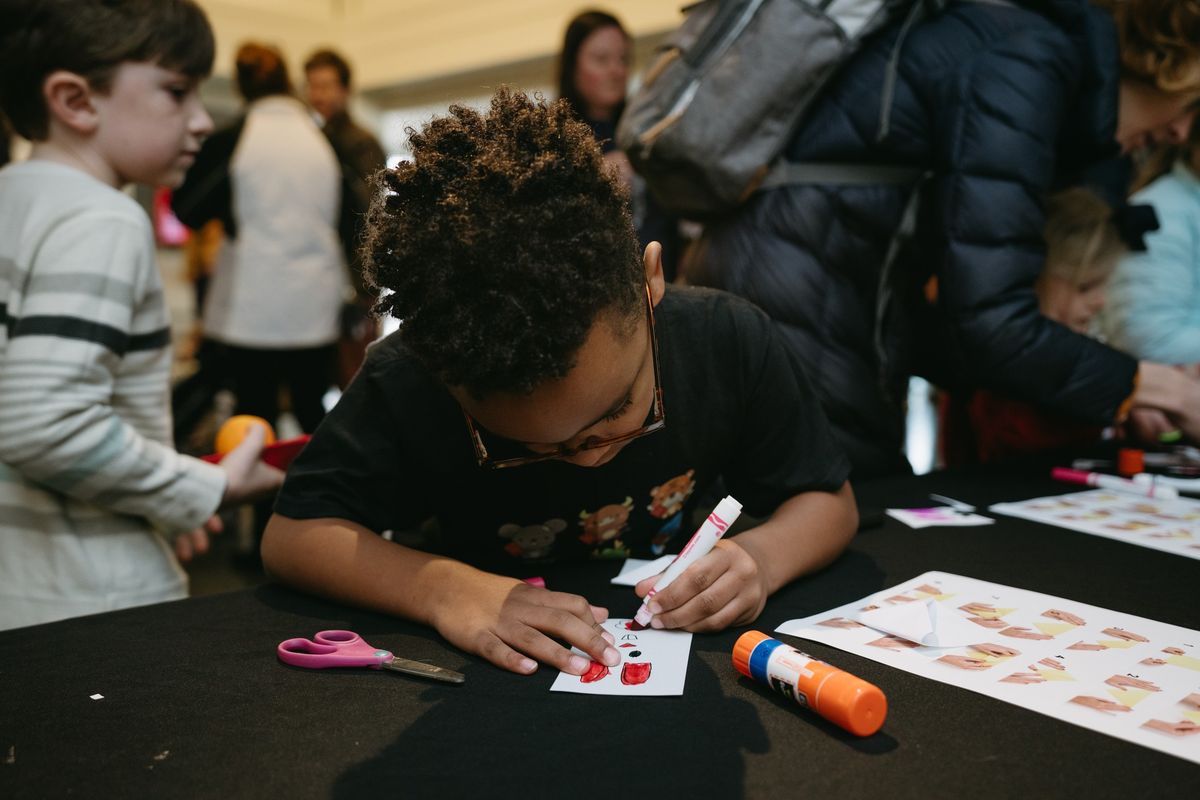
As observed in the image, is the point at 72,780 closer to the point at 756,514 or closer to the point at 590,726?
the point at 590,726

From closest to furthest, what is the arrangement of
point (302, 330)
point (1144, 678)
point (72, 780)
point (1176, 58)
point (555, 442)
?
1. point (72, 780)
2. point (1144, 678)
3. point (555, 442)
4. point (1176, 58)
5. point (302, 330)

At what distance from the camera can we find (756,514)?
1.18 metres

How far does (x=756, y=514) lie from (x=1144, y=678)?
0.51 m

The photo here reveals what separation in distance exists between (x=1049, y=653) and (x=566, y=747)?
18.2 inches

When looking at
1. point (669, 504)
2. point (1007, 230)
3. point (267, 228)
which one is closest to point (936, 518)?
point (669, 504)

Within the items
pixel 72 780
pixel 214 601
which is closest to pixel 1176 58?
pixel 214 601

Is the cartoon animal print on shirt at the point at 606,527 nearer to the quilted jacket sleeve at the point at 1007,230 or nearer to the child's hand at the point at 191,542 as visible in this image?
the child's hand at the point at 191,542

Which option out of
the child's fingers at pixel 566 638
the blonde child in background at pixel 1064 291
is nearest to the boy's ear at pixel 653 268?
the child's fingers at pixel 566 638

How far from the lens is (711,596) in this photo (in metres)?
0.86

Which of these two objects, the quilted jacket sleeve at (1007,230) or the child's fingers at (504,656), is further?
the quilted jacket sleeve at (1007,230)

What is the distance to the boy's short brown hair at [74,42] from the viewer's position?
1134 millimetres

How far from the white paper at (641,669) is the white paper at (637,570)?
14 cm

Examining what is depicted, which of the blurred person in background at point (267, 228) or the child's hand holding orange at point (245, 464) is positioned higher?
the blurred person in background at point (267, 228)

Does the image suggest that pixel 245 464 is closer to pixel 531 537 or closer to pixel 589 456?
pixel 531 537
